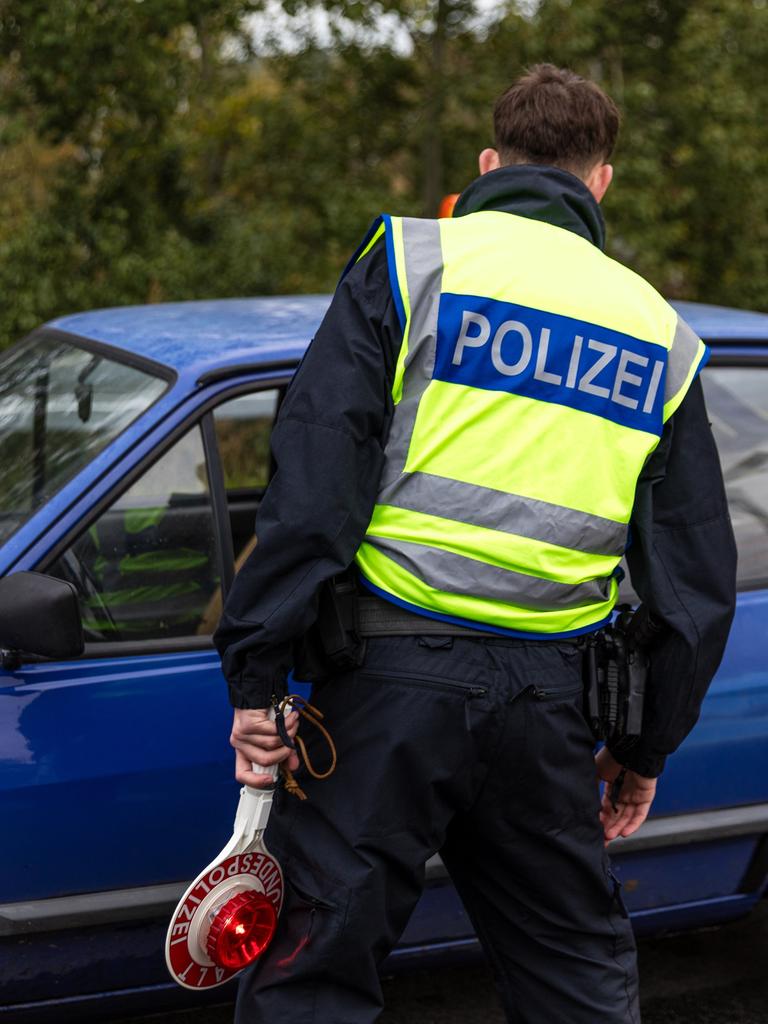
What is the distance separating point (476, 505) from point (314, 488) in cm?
25

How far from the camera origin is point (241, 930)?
1.94 metres

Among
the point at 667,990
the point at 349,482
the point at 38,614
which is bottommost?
the point at 667,990

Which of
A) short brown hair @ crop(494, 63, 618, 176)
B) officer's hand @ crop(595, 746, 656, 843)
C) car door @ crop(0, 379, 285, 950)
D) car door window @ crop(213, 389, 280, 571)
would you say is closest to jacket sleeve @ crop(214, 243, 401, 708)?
short brown hair @ crop(494, 63, 618, 176)

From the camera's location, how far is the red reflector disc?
192 cm

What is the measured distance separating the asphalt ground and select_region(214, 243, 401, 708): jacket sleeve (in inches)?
55.4

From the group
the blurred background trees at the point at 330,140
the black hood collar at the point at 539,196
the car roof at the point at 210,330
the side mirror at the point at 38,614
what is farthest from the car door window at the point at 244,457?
the blurred background trees at the point at 330,140

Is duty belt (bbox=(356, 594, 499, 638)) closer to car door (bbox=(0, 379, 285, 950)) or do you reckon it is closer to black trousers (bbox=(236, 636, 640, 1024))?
black trousers (bbox=(236, 636, 640, 1024))

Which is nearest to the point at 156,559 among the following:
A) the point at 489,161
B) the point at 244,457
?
the point at 489,161

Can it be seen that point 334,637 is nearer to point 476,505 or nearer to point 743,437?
point 476,505

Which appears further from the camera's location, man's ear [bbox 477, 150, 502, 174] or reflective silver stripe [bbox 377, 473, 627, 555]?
man's ear [bbox 477, 150, 502, 174]

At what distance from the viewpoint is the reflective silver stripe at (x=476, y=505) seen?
1.89m

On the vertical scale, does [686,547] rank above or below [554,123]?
below

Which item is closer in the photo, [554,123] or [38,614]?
[554,123]

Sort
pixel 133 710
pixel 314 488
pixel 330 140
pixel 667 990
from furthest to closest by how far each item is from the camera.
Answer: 1. pixel 330 140
2. pixel 667 990
3. pixel 133 710
4. pixel 314 488
